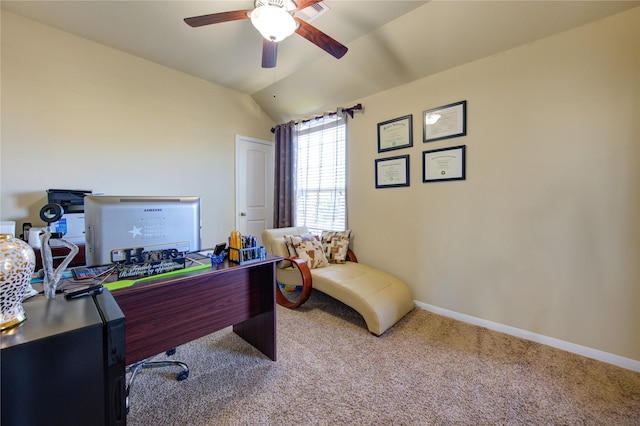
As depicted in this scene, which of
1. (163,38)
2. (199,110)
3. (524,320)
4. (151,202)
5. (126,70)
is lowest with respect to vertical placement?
(524,320)

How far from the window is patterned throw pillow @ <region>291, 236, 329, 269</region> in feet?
2.00

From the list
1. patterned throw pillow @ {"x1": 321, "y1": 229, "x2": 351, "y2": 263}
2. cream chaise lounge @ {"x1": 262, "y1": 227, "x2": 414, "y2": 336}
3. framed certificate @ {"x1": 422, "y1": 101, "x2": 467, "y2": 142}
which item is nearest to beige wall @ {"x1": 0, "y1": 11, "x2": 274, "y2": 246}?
cream chaise lounge @ {"x1": 262, "y1": 227, "x2": 414, "y2": 336}

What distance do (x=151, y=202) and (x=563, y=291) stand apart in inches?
119

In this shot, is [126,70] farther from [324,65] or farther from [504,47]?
[504,47]

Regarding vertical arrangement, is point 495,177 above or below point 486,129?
below

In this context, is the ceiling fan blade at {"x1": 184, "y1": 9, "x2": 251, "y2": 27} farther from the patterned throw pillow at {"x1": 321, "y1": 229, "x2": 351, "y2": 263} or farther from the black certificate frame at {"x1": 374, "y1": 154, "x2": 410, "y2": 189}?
the patterned throw pillow at {"x1": 321, "y1": 229, "x2": 351, "y2": 263}

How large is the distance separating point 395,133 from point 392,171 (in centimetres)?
43

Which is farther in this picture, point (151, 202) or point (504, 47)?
point (504, 47)

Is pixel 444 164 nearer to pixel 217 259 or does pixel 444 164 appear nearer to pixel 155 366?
pixel 217 259

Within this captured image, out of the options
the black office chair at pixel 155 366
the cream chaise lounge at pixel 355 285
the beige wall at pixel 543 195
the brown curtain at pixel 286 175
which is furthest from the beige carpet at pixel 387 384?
the brown curtain at pixel 286 175

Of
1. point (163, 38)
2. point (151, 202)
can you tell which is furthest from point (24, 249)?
point (163, 38)

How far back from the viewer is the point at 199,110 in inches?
140

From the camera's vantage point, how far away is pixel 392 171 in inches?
118

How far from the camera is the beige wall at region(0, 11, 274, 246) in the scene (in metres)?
2.39
